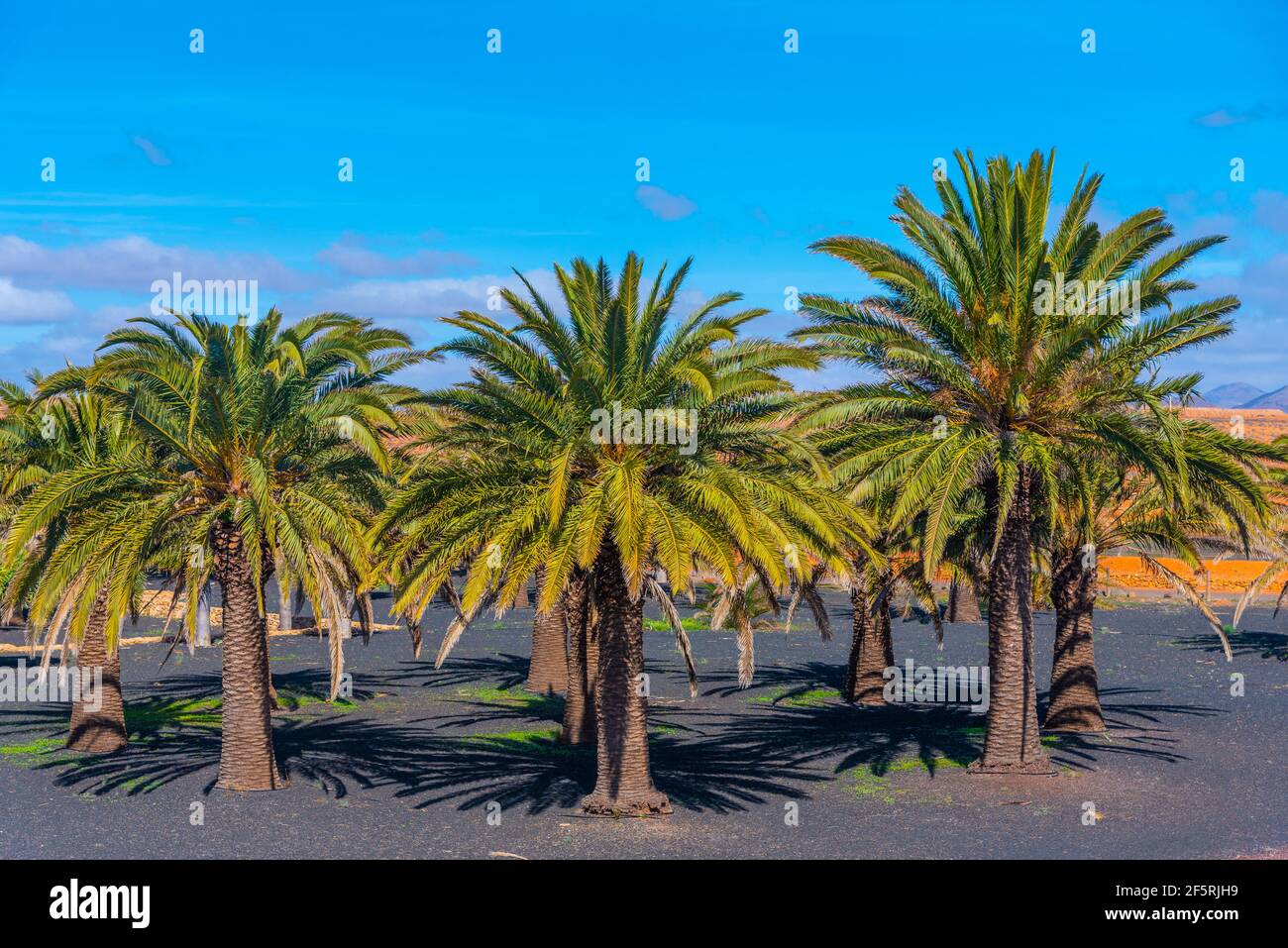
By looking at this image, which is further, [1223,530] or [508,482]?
[1223,530]

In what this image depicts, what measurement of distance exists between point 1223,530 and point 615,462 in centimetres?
1594

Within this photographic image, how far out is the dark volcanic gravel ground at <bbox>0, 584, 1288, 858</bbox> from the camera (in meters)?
19.5

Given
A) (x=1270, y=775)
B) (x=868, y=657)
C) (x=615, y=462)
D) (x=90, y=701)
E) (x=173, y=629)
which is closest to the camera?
(x=615, y=462)

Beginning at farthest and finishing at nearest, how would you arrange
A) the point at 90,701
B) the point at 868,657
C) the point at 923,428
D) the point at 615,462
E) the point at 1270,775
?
the point at 868,657
the point at 90,701
the point at 1270,775
the point at 923,428
the point at 615,462

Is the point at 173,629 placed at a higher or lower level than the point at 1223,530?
lower

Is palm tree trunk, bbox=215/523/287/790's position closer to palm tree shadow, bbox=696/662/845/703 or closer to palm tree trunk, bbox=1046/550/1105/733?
palm tree shadow, bbox=696/662/845/703

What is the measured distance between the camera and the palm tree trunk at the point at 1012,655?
23.1 meters

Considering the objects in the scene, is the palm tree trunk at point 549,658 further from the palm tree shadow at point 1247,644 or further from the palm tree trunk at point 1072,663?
the palm tree shadow at point 1247,644

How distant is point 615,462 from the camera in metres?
19.6

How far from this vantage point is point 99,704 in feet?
84.6

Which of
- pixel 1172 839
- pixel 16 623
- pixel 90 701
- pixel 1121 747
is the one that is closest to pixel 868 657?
pixel 1121 747

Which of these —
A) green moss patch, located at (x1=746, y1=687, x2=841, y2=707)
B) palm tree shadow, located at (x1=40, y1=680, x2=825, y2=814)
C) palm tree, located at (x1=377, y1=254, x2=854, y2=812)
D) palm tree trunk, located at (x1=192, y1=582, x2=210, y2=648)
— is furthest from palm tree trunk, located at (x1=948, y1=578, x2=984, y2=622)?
palm tree, located at (x1=377, y1=254, x2=854, y2=812)

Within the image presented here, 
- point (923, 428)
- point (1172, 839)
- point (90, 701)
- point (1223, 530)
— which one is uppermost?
point (923, 428)

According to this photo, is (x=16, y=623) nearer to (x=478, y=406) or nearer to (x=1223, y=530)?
(x=478, y=406)
